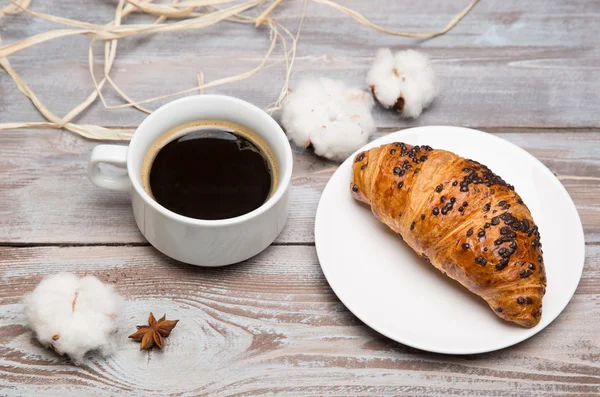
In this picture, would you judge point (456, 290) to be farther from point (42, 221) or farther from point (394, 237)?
point (42, 221)

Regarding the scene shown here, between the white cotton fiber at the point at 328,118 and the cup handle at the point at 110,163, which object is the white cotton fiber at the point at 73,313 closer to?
the cup handle at the point at 110,163

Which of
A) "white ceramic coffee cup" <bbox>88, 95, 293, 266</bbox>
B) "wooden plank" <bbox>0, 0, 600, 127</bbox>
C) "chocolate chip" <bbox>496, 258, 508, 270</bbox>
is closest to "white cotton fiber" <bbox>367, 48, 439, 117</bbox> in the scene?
"wooden plank" <bbox>0, 0, 600, 127</bbox>

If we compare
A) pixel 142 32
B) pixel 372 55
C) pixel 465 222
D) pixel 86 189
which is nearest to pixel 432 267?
pixel 465 222

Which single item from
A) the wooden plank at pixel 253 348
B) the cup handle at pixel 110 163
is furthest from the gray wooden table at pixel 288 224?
the cup handle at pixel 110 163

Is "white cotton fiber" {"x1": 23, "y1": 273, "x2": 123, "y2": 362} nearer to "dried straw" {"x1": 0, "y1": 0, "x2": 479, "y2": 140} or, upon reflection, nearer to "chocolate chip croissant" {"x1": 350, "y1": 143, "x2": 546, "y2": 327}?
"dried straw" {"x1": 0, "y1": 0, "x2": 479, "y2": 140}

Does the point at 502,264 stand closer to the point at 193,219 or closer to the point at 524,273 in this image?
the point at 524,273

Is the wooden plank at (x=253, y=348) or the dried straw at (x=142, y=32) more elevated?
the dried straw at (x=142, y=32)

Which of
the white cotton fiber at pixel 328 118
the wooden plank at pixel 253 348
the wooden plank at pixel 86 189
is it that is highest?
the white cotton fiber at pixel 328 118
